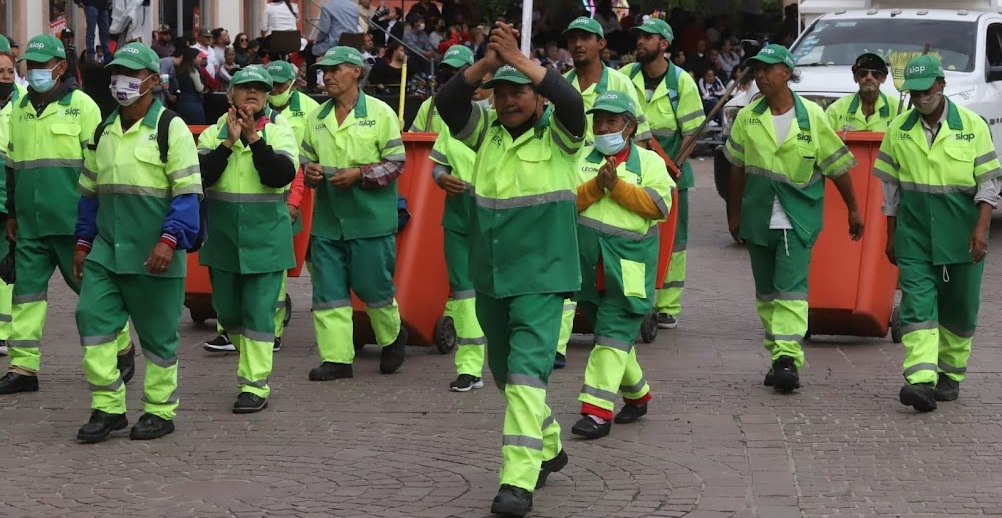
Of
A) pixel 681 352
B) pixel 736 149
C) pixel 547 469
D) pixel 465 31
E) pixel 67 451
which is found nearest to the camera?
pixel 547 469

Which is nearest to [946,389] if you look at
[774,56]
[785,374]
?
[785,374]

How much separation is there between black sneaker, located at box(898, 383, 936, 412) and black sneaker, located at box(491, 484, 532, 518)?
2861 mm

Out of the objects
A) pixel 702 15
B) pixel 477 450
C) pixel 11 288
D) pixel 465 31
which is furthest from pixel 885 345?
pixel 702 15

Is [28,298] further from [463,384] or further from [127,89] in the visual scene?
[463,384]

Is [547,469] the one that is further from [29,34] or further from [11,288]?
[29,34]

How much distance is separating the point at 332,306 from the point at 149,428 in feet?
6.41

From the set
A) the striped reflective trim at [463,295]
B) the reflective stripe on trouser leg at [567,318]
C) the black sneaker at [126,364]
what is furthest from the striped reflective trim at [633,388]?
the black sneaker at [126,364]

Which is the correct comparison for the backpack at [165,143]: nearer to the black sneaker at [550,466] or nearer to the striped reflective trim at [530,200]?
the striped reflective trim at [530,200]

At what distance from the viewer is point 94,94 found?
17.0 m

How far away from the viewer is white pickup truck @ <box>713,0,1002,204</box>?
17016 mm

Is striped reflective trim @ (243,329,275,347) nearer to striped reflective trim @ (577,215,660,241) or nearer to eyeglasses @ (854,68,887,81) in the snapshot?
striped reflective trim @ (577,215,660,241)

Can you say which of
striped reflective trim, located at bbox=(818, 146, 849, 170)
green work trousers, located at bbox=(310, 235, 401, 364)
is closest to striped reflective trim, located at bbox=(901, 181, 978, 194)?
striped reflective trim, located at bbox=(818, 146, 849, 170)

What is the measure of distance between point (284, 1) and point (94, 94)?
9.68m

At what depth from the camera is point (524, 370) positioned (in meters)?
7.03
